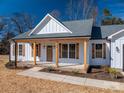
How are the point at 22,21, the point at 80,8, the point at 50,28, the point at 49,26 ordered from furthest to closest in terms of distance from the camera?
the point at 22,21
the point at 80,8
the point at 49,26
the point at 50,28

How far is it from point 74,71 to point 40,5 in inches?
1015

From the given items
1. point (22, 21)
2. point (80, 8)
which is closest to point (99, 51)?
point (80, 8)

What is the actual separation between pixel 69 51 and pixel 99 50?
10.8ft

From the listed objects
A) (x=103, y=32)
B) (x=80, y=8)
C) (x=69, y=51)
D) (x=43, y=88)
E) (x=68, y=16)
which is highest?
(x=80, y=8)

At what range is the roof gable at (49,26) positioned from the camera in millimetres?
17641

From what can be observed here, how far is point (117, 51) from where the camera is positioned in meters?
14.5

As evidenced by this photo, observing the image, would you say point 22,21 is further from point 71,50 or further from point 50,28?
point 71,50

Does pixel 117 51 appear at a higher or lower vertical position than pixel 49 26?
lower

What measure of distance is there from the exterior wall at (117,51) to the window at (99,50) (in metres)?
1.41

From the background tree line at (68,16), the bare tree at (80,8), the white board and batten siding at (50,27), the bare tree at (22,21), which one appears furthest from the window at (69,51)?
the bare tree at (22,21)

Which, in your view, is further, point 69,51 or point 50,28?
point 50,28

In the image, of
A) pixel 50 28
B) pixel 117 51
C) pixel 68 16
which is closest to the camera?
pixel 117 51

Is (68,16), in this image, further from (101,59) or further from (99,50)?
(101,59)

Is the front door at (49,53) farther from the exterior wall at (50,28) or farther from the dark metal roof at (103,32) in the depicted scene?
the dark metal roof at (103,32)
